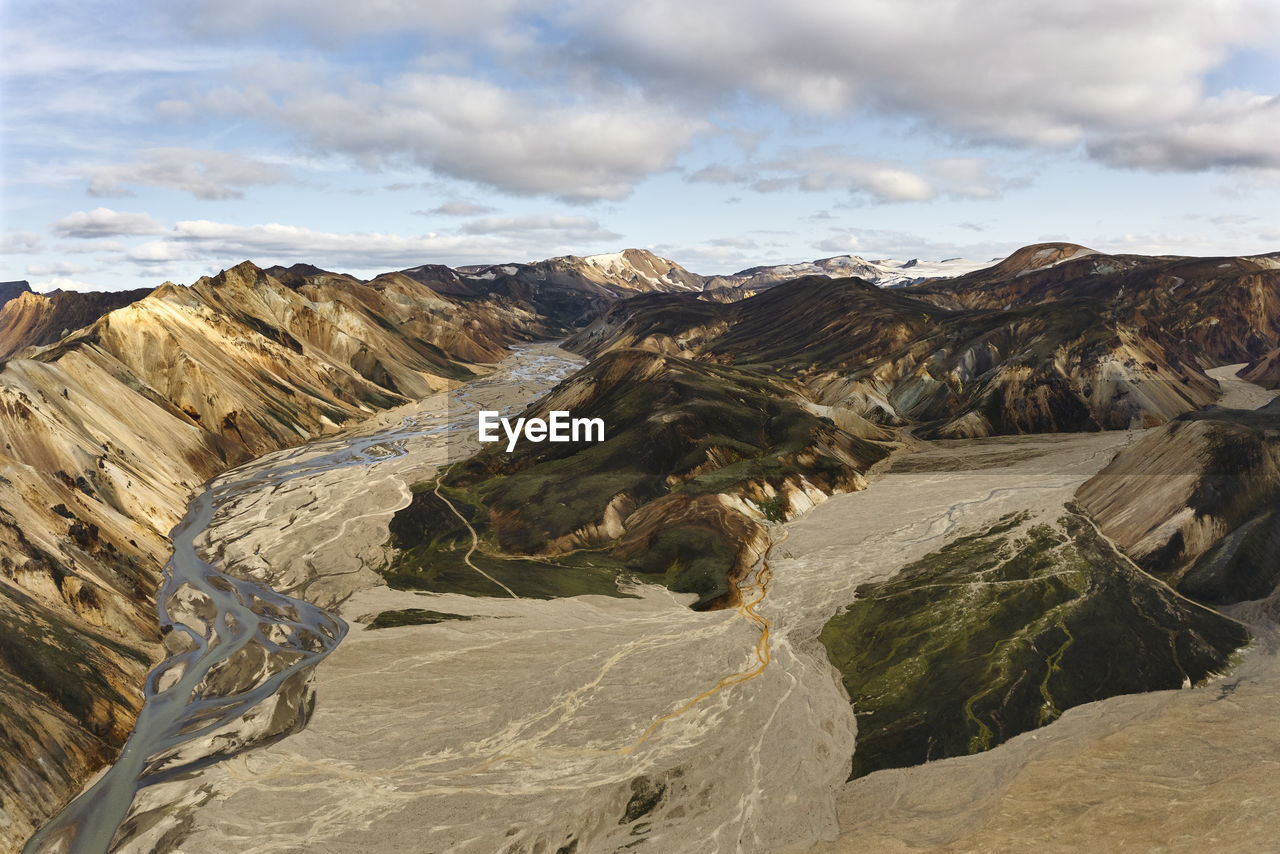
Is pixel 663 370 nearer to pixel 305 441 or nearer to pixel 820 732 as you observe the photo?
pixel 305 441

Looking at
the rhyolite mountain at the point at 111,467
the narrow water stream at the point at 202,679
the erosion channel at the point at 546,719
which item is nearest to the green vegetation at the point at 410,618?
the erosion channel at the point at 546,719

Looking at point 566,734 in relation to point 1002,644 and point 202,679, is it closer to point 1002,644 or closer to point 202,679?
point 202,679

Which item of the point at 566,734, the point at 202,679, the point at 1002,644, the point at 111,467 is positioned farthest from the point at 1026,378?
the point at 111,467

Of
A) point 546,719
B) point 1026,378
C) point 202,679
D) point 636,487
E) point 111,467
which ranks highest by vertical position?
point 1026,378

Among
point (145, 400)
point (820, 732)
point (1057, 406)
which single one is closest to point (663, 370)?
point (1057, 406)

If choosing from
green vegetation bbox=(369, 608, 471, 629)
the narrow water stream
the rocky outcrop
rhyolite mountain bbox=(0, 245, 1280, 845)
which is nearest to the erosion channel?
the narrow water stream
